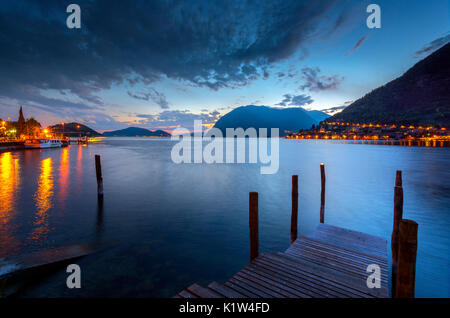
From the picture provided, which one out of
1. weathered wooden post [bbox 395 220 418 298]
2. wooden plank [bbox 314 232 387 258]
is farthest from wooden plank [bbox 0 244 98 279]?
weathered wooden post [bbox 395 220 418 298]

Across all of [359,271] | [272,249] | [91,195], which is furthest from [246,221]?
[91,195]

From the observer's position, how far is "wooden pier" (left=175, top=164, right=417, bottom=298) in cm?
397

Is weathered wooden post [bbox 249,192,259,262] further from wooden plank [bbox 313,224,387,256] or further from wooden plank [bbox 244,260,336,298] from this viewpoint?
wooden plank [bbox 313,224,387,256]

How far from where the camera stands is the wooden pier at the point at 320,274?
13.0ft

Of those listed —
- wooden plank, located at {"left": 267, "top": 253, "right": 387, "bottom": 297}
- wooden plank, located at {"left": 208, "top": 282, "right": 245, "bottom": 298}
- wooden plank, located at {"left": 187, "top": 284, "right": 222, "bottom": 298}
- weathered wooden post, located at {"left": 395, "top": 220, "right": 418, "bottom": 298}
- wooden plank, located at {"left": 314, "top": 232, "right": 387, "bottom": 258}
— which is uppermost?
weathered wooden post, located at {"left": 395, "top": 220, "right": 418, "bottom": 298}

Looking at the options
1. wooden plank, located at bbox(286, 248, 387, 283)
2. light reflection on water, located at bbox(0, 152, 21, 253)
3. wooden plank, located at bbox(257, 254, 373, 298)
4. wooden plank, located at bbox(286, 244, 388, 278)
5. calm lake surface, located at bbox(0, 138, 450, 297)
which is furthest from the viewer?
light reflection on water, located at bbox(0, 152, 21, 253)

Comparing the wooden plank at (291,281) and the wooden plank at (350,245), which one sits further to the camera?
the wooden plank at (350,245)

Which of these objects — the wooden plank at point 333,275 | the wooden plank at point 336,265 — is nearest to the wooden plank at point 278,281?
the wooden plank at point 333,275

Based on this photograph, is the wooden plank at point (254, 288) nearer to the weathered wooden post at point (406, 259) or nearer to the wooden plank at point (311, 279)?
the wooden plank at point (311, 279)

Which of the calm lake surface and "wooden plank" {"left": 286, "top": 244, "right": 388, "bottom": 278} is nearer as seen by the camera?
"wooden plank" {"left": 286, "top": 244, "right": 388, "bottom": 278}

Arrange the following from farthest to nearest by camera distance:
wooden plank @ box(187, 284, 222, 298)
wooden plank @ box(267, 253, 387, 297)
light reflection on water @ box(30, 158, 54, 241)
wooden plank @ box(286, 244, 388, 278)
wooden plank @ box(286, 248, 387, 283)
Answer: light reflection on water @ box(30, 158, 54, 241), wooden plank @ box(286, 244, 388, 278), wooden plank @ box(286, 248, 387, 283), wooden plank @ box(267, 253, 387, 297), wooden plank @ box(187, 284, 222, 298)

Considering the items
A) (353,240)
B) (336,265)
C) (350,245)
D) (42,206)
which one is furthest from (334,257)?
(42,206)

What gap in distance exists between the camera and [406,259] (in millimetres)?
3930
